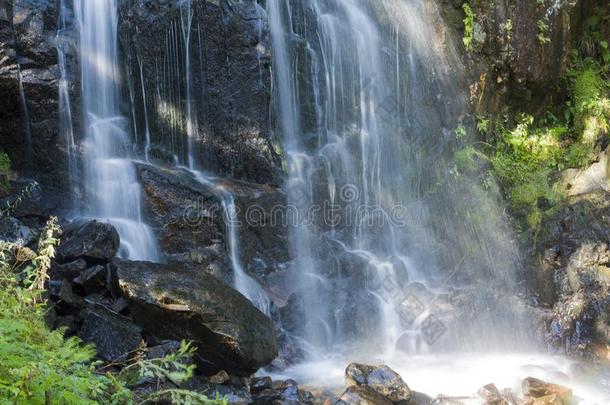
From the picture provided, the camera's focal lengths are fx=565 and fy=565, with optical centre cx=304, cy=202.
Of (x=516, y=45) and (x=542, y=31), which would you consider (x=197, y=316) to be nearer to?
(x=516, y=45)

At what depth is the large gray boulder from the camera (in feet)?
19.3

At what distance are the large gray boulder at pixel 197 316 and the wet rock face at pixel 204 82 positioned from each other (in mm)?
3658

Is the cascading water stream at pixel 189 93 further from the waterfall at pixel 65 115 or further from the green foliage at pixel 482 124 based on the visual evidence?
the green foliage at pixel 482 124

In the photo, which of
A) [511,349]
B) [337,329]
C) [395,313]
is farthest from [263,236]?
[511,349]

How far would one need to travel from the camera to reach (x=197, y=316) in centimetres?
589

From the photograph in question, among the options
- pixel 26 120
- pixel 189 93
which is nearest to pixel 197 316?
A: pixel 26 120

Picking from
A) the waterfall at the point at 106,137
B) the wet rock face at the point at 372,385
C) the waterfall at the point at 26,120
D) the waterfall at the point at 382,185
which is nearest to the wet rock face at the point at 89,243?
the waterfall at the point at 106,137

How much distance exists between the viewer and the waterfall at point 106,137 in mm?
8281

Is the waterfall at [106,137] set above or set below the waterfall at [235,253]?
above

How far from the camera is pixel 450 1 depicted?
11.3m

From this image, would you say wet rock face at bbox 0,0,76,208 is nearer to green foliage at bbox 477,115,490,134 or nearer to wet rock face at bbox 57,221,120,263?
wet rock face at bbox 57,221,120,263

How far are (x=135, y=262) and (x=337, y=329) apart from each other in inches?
139

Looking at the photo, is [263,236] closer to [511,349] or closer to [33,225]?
[33,225]

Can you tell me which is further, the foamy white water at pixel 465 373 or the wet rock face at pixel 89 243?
the foamy white water at pixel 465 373
